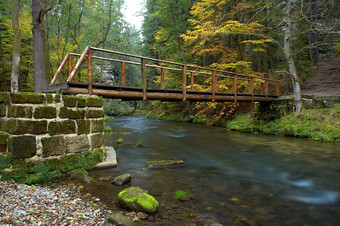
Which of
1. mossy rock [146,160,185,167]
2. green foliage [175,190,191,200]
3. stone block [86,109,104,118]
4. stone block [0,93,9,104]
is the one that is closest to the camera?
green foliage [175,190,191,200]

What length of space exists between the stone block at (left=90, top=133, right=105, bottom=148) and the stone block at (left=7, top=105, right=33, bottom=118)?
4.97 feet

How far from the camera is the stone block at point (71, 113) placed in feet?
16.0

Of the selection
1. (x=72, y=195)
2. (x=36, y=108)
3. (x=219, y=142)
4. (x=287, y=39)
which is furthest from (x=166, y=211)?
(x=287, y=39)

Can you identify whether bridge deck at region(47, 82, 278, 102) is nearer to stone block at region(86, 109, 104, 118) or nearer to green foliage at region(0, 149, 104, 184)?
stone block at region(86, 109, 104, 118)

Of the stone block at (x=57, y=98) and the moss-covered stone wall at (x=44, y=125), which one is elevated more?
the stone block at (x=57, y=98)

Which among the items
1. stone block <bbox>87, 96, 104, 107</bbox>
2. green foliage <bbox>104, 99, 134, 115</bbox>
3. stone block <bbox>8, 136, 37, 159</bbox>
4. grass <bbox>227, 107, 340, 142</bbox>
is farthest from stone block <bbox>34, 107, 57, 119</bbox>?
green foliage <bbox>104, 99, 134, 115</bbox>

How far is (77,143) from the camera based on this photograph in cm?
512

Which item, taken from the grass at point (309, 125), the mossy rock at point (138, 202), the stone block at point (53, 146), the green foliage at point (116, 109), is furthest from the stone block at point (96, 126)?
the green foliage at point (116, 109)

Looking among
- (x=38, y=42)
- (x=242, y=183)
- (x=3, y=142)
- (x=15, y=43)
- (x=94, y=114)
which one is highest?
(x=38, y=42)

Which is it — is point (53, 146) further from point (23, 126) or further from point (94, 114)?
point (94, 114)

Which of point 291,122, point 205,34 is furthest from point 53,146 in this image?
point 291,122

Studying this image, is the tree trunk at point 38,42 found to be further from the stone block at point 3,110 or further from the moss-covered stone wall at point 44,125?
the moss-covered stone wall at point 44,125

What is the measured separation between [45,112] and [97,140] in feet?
4.77

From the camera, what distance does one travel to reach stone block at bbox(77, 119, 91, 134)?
518cm
